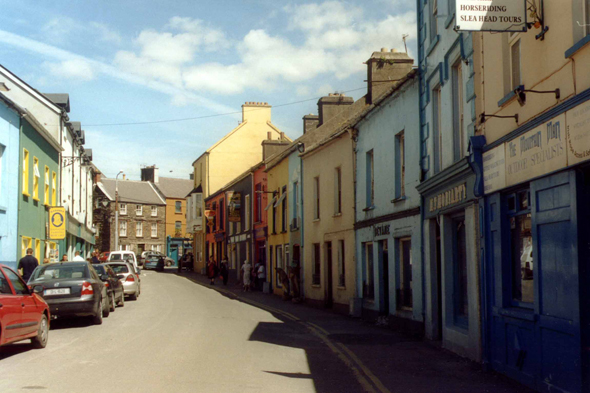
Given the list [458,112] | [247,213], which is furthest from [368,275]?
[247,213]

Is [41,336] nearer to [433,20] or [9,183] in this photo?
[433,20]

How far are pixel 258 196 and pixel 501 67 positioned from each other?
2884 cm

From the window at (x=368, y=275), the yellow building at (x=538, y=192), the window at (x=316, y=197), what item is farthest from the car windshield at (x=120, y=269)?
the yellow building at (x=538, y=192)

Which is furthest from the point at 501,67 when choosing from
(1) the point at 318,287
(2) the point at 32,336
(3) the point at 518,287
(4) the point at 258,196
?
(4) the point at 258,196

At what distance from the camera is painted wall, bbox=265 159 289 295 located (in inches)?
1251

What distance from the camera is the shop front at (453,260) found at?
11383 mm

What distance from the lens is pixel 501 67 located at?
33.4ft

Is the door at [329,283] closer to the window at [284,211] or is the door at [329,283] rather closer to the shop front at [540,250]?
the window at [284,211]

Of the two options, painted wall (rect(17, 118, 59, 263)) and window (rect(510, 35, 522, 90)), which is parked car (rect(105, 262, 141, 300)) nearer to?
painted wall (rect(17, 118, 59, 263))

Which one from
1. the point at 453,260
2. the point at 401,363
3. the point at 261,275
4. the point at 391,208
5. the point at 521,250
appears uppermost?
the point at 391,208

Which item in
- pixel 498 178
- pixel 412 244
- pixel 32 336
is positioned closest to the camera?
pixel 498 178

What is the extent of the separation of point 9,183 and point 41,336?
39.5ft

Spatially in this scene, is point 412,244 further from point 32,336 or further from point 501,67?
point 32,336

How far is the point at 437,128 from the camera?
568 inches
